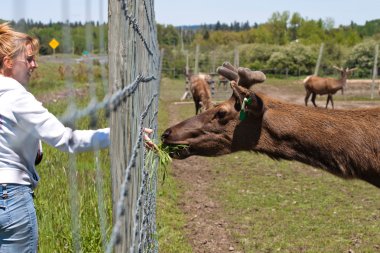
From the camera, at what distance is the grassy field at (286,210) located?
6363 millimetres

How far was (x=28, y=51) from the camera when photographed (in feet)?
8.08

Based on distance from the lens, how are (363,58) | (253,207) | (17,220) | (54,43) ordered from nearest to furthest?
(54,43) < (17,220) < (253,207) < (363,58)

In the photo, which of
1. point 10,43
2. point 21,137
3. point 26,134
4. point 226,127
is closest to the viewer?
point 26,134

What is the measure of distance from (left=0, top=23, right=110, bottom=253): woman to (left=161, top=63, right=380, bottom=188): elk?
2.52 meters

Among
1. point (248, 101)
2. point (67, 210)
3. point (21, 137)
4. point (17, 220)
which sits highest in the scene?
point (21, 137)

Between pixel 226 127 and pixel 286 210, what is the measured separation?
2803 mm

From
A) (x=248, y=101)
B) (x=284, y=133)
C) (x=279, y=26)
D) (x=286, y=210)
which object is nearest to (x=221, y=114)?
(x=248, y=101)

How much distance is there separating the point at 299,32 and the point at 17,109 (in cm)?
8624

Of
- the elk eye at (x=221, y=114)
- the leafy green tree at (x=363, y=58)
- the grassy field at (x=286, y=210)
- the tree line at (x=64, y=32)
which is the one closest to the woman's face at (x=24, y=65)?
Answer: the tree line at (x=64, y=32)

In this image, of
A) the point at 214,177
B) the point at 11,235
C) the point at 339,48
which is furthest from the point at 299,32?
the point at 11,235

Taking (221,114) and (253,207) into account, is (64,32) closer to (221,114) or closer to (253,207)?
(221,114)

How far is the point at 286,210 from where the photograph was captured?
777 centimetres

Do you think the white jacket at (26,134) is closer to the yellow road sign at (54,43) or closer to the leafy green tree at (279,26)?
the yellow road sign at (54,43)

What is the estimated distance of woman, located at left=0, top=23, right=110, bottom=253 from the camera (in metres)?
2.15
